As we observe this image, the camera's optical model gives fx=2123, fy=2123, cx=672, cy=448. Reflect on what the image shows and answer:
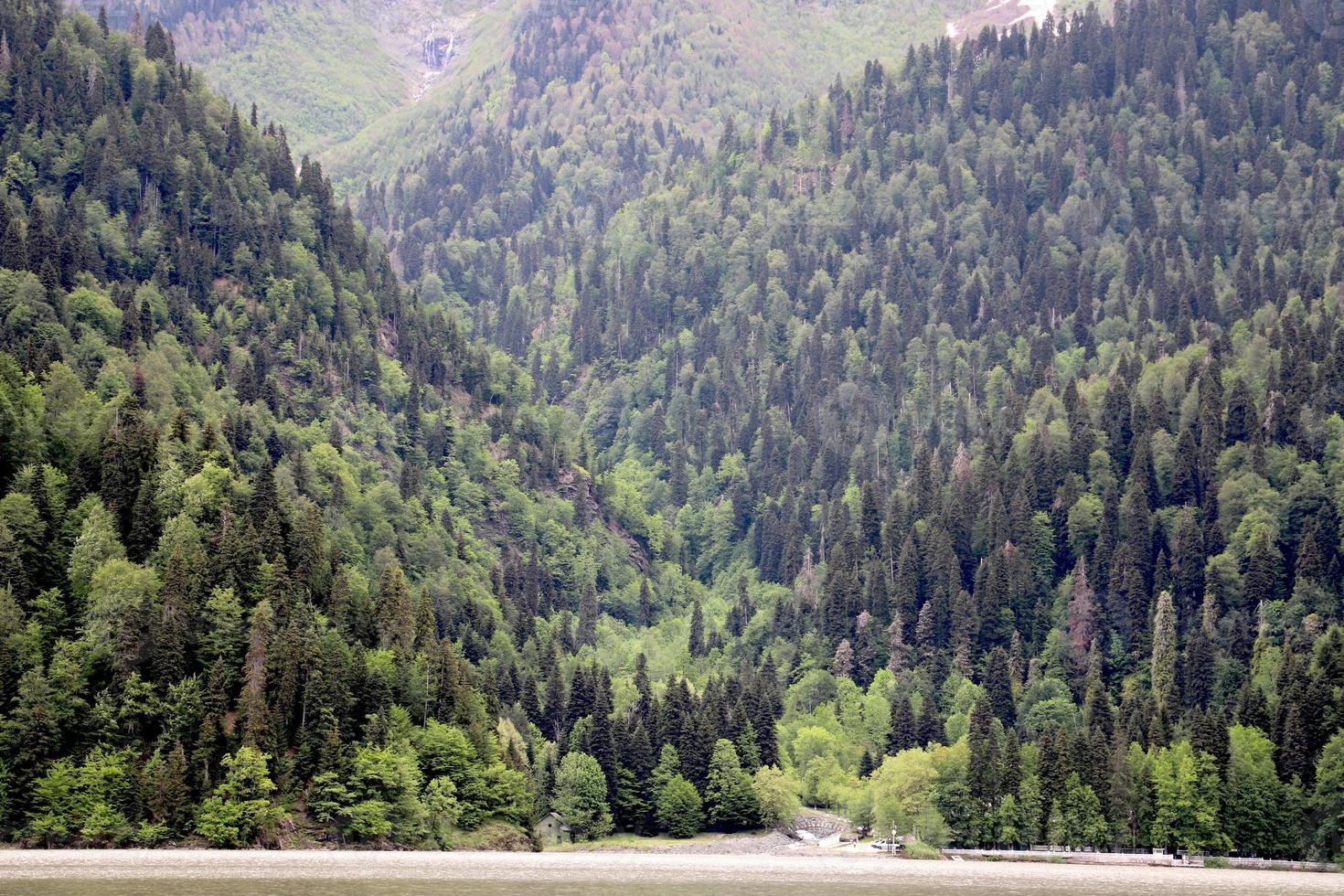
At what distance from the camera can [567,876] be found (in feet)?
502

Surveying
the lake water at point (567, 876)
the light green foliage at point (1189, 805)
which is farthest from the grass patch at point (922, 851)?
the light green foliage at point (1189, 805)

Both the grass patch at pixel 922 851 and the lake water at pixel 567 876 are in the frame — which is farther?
the grass patch at pixel 922 851

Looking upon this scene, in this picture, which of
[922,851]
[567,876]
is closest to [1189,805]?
[922,851]

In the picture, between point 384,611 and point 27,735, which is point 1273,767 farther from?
point 27,735

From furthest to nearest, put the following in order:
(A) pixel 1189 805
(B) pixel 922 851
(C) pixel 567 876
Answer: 1. (B) pixel 922 851
2. (A) pixel 1189 805
3. (C) pixel 567 876

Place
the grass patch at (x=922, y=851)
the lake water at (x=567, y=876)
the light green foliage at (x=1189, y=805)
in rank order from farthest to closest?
the grass patch at (x=922, y=851) → the light green foliage at (x=1189, y=805) → the lake water at (x=567, y=876)

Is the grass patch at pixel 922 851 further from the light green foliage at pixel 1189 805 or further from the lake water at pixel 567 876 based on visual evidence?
the light green foliage at pixel 1189 805

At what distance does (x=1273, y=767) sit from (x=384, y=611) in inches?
3196

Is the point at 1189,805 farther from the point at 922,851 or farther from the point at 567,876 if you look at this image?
the point at 567,876

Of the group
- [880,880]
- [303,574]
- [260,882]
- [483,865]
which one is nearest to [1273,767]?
[880,880]

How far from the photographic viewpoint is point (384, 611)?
19125cm

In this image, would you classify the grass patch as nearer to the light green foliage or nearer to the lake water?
the lake water

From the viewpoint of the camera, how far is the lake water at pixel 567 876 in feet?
426

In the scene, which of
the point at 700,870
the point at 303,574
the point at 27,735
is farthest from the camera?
the point at 303,574
